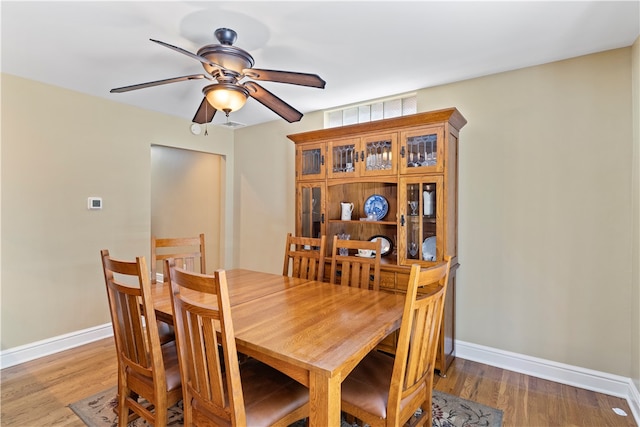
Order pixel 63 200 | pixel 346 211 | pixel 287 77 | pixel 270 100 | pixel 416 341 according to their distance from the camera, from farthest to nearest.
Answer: pixel 346 211 → pixel 63 200 → pixel 270 100 → pixel 287 77 → pixel 416 341

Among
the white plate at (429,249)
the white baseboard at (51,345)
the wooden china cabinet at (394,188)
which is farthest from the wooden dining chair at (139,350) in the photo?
the white plate at (429,249)

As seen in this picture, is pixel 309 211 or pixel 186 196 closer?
pixel 309 211

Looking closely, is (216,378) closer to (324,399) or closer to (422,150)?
(324,399)

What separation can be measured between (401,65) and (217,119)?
2659mm

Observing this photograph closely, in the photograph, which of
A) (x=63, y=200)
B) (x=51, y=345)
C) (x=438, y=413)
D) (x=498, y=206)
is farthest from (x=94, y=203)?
(x=498, y=206)

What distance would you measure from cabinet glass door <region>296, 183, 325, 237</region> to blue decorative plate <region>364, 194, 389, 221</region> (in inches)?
19.6

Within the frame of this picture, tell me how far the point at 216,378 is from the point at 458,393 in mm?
1899

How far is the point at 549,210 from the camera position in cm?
260

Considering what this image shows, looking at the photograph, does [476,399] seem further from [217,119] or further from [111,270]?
[217,119]

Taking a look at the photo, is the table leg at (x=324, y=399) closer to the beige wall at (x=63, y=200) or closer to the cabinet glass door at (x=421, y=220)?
the cabinet glass door at (x=421, y=220)

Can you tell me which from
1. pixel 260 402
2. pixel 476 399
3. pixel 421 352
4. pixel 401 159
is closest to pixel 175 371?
pixel 260 402

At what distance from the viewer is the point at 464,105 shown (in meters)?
2.96

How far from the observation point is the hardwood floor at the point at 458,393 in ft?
6.90

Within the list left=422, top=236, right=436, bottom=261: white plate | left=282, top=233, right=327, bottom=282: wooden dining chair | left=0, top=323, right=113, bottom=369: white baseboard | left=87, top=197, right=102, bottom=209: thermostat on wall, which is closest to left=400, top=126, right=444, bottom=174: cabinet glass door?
left=422, top=236, right=436, bottom=261: white plate
